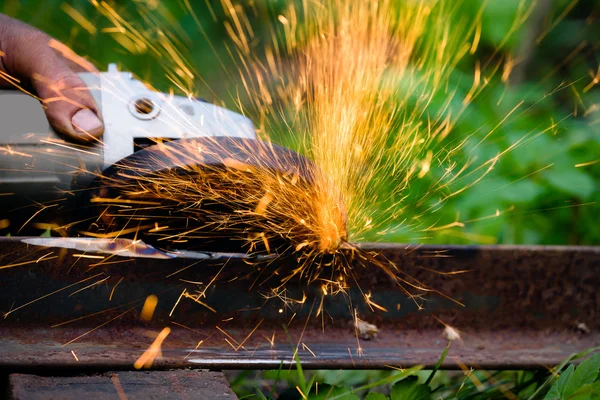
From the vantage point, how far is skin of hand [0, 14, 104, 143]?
6.06ft

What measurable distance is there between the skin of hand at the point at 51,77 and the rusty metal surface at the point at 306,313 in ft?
1.19

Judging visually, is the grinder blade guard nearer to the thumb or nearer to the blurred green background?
the thumb

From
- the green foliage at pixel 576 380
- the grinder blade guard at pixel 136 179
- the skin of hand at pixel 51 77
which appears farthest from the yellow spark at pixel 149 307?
the green foliage at pixel 576 380

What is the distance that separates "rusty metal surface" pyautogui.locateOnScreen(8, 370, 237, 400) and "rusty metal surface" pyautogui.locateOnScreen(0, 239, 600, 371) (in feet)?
0.21

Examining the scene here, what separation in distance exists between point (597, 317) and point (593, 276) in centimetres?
13

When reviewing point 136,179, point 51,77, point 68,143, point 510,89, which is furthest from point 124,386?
point 510,89

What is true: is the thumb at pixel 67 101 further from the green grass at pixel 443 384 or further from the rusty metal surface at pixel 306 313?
the green grass at pixel 443 384

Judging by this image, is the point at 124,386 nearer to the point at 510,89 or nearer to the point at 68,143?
the point at 68,143

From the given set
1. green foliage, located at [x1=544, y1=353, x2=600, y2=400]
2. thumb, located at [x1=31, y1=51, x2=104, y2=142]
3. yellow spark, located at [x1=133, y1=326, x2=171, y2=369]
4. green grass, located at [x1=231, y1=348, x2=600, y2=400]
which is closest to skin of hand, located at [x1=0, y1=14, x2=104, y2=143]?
thumb, located at [x1=31, y1=51, x2=104, y2=142]

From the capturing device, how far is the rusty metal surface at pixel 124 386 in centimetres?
125

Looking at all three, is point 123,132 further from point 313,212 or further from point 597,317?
point 597,317

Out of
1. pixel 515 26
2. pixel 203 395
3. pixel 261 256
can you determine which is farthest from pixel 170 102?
pixel 515 26

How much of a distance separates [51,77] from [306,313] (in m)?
0.96

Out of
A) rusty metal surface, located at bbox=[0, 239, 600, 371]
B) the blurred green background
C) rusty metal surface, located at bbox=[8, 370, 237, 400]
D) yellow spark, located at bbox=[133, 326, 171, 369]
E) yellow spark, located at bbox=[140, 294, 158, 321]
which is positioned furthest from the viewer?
the blurred green background
